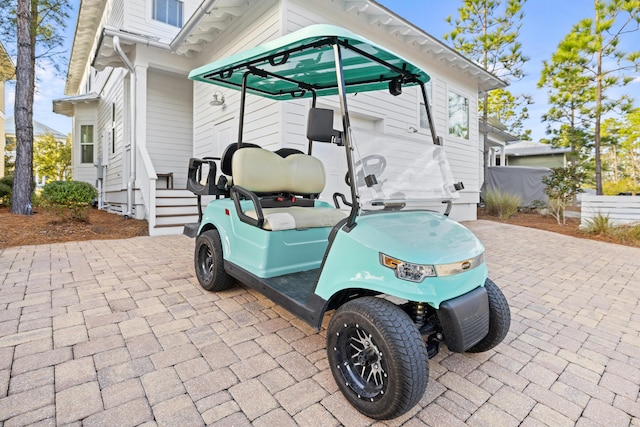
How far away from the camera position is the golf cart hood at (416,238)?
1.48 m

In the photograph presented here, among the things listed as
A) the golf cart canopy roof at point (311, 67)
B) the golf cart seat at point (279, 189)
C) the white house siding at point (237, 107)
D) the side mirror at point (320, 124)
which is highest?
the white house siding at point (237, 107)

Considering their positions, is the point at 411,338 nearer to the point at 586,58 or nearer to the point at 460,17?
the point at 586,58

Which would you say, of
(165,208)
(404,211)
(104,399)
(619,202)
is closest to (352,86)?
(404,211)

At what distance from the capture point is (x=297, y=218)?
8.32 feet

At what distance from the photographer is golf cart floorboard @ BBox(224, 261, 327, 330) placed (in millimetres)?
1763

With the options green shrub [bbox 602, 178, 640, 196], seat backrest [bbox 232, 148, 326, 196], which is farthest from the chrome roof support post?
green shrub [bbox 602, 178, 640, 196]

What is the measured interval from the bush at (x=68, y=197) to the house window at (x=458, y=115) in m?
8.41

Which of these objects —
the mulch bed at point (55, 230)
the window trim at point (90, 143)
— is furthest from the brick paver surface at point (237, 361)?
the window trim at point (90, 143)

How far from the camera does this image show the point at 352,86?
3020 mm

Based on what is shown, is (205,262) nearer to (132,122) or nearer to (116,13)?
(132,122)

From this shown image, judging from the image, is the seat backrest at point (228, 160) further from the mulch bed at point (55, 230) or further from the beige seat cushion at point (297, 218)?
the mulch bed at point (55, 230)

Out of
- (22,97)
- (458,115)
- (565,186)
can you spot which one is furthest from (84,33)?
(565,186)

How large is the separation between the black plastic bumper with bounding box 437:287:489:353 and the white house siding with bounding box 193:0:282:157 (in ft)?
12.9

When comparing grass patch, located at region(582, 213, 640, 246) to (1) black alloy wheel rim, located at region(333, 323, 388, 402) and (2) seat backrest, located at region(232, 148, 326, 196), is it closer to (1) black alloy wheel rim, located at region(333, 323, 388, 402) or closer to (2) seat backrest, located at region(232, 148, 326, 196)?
(2) seat backrest, located at region(232, 148, 326, 196)
